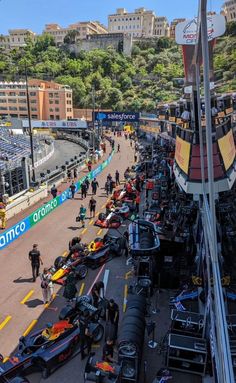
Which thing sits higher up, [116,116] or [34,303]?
[116,116]

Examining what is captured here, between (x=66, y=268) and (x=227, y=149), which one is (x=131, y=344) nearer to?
(x=66, y=268)

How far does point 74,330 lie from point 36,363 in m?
1.48

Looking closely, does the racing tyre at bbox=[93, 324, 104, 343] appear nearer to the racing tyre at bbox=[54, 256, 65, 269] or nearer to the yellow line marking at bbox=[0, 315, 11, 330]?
the yellow line marking at bbox=[0, 315, 11, 330]

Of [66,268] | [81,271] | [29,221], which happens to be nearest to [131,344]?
[81,271]

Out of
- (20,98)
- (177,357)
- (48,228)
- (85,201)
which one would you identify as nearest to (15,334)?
(177,357)

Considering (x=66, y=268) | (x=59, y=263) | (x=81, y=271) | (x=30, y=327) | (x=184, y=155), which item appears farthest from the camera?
(x=59, y=263)

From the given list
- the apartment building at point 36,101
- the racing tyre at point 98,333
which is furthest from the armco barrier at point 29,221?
the apartment building at point 36,101

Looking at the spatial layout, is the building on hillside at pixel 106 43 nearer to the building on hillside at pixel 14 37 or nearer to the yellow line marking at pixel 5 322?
the building on hillside at pixel 14 37

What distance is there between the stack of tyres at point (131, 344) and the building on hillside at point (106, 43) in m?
172

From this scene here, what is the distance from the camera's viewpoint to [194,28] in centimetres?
1892

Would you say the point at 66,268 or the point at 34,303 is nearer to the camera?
the point at 34,303

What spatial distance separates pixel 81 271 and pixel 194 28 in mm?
14252

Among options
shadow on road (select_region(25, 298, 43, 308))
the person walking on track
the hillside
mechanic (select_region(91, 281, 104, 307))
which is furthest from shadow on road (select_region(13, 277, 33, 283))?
the hillside

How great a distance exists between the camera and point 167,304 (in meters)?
13.4
